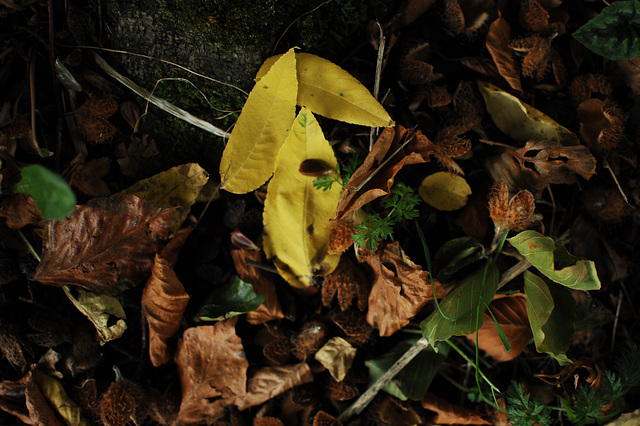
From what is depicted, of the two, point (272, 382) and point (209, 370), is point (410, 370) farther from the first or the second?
point (209, 370)

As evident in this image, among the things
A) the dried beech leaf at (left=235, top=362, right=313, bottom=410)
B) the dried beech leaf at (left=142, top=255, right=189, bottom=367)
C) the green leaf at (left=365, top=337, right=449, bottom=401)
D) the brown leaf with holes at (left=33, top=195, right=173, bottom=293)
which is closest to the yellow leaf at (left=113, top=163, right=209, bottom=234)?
the brown leaf with holes at (left=33, top=195, right=173, bottom=293)

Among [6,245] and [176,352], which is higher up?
[6,245]

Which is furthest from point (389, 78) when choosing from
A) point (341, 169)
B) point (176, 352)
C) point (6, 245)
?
point (6, 245)

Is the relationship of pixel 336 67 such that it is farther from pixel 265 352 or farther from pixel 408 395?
pixel 408 395

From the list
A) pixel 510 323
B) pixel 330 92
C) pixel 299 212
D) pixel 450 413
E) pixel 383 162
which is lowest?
pixel 450 413

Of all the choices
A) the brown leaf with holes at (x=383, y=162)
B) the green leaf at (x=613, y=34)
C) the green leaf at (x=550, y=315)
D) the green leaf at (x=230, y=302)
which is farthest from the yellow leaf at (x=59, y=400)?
the green leaf at (x=613, y=34)

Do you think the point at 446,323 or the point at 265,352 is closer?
the point at 446,323

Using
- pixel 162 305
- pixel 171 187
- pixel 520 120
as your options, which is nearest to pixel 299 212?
pixel 171 187
